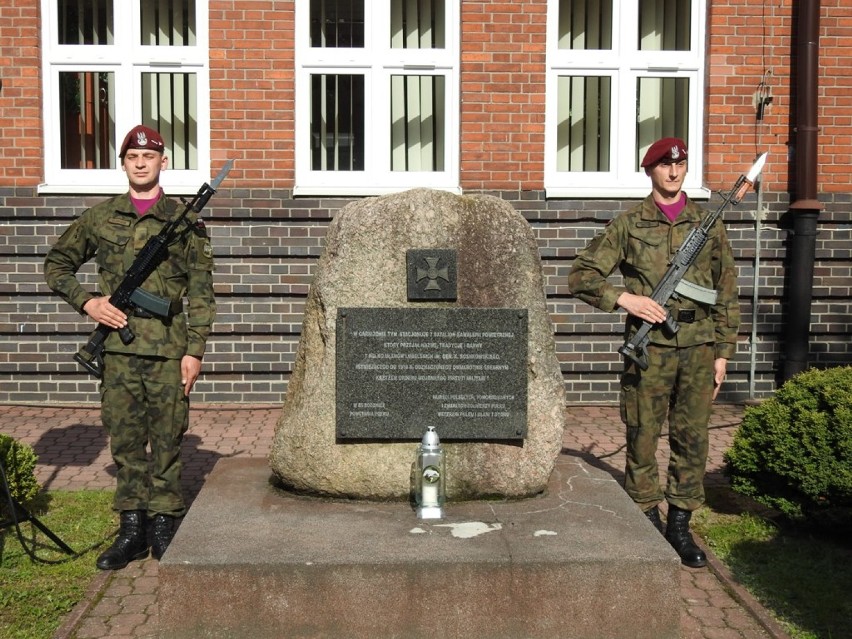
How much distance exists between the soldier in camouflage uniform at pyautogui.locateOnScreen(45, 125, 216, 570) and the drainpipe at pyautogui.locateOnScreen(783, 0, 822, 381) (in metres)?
5.80

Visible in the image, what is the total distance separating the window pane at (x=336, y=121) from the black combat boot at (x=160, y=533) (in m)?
4.79

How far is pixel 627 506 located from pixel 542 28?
17.4 ft

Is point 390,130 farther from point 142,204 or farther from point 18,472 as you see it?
point 18,472

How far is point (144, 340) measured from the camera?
4.60 metres

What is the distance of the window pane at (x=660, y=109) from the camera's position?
9109 millimetres

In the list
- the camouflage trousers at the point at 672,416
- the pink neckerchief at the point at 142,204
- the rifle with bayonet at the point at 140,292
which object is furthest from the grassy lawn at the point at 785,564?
the pink neckerchief at the point at 142,204

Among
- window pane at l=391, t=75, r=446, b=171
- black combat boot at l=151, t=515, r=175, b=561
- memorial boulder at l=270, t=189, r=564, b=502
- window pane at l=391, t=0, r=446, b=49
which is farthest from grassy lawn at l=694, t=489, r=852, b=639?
window pane at l=391, t=0, r=446, b=49

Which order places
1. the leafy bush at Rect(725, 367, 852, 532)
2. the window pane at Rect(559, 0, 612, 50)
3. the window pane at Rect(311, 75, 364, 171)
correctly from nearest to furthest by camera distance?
the leafy bush at Rect(725, 367, 852, 532) → the window pane at Rect(311, 75, 364, 171) → the window pane at Rect(559, 0, 612, 50)

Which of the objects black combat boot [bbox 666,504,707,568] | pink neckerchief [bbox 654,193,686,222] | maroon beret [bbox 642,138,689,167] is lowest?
black combat boot [bbox 666,504,707,568]

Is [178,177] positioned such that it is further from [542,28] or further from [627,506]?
→ [627,506]

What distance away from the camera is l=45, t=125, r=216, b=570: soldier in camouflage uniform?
4625 mm

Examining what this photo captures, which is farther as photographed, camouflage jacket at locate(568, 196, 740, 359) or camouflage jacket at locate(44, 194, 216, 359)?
camouflage jacket at locate(568, 196, 740, 359)

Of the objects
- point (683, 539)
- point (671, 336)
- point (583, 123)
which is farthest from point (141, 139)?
point (583, 123)

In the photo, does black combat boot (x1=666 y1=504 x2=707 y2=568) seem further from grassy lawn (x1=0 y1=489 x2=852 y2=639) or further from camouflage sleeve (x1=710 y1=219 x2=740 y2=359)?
camouflage sleeve (x1=710 y1=219 x2=740 y2=359)
